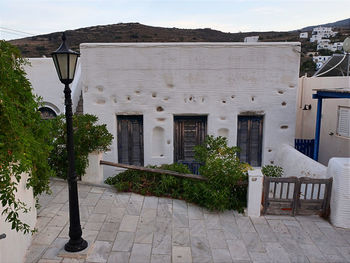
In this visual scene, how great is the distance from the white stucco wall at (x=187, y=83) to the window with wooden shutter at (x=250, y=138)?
0.28m

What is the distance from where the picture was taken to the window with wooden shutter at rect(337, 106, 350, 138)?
373 inches

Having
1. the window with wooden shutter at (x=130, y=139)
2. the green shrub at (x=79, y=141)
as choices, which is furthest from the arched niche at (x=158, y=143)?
the green shrub at (x=79, y=141)

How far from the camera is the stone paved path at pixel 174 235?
4.87 meters

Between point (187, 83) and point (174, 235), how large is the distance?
199 inches

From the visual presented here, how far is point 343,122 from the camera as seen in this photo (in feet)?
31.9

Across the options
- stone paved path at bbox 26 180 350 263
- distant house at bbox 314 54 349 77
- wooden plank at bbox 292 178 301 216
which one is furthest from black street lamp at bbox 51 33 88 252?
distant house at bbox 314 54 349 77

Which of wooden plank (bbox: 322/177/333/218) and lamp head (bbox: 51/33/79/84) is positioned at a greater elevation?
lamp head (bbox: 51/33/79/84)

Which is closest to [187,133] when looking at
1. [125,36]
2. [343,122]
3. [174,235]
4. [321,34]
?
[174,235]

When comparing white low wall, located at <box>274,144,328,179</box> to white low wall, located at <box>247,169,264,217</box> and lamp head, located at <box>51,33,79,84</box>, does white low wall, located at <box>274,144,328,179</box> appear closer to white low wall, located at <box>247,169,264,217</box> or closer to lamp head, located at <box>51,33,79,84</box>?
white low wall, located at <box>247,169,264,217</box>

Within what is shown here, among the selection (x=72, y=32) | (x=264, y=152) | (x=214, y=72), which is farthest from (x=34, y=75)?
(x=72, y=32)

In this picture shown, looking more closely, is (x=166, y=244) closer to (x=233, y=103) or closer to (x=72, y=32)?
(x=233, y=103)

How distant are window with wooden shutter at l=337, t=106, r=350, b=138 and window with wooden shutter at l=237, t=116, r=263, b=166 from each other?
2.64 m

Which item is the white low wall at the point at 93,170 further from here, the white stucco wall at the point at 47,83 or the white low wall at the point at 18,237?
the white stucco wall at the point at 47,83

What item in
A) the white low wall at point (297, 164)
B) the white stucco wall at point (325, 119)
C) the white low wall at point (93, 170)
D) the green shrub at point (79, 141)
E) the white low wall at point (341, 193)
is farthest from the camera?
the white stucco wall at point (325, 119)
